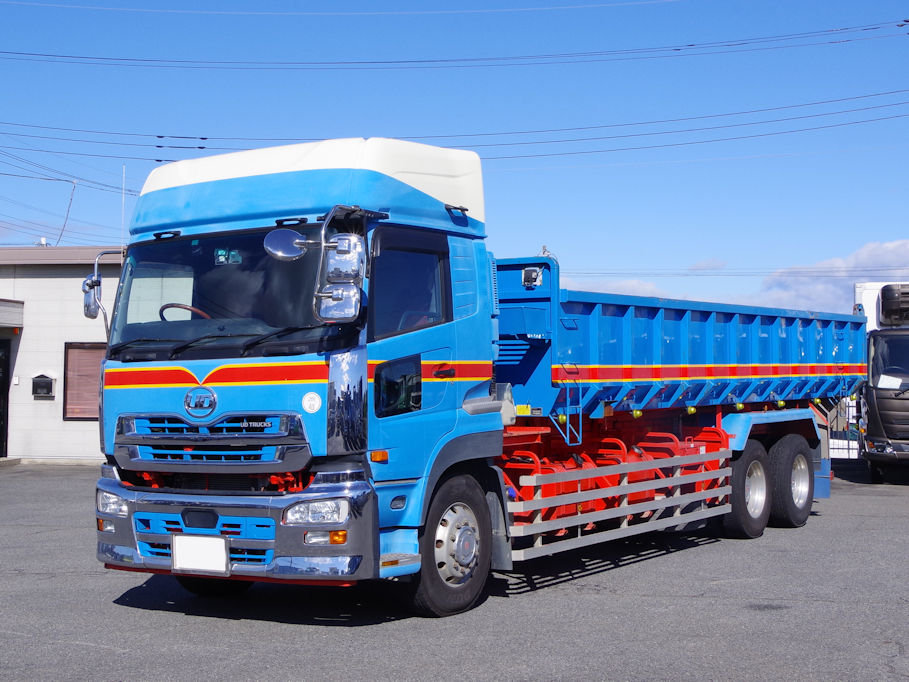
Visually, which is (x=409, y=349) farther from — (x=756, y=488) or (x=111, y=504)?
(x=756, y=488)

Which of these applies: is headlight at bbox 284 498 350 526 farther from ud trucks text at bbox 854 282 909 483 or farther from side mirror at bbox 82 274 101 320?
ud trucks text at bbox 854 282 909 483

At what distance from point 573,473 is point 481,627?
1947mm

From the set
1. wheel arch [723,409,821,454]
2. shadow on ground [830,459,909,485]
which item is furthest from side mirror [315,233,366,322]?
shadow on ground [830,459,909,485]

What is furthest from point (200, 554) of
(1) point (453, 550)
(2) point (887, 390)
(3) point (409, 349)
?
(2) point (887, 390)

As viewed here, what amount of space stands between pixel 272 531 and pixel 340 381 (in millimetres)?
1032

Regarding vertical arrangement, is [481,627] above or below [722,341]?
below

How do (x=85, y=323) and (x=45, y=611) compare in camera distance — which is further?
(x=85, y=323)

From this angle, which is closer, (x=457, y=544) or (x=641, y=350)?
(x=457, y=544)

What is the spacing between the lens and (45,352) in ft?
71.9

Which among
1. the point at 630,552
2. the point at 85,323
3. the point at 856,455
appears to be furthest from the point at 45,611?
the point at 856,455

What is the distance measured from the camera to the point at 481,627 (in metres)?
7.31

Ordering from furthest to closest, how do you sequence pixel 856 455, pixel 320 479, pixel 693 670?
pixel 856 455, pixel 320 479, pixel 693 670

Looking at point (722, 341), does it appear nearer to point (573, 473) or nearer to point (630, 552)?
point (630, 552)

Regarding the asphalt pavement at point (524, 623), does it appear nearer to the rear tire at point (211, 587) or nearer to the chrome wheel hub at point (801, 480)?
the rear tire at point (211, 587)
